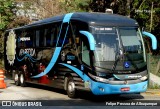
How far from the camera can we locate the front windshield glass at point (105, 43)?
1412 cm

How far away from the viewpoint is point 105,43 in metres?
14.3

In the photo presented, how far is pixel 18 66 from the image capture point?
21969 mm

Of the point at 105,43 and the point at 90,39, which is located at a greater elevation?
the point at 90,39

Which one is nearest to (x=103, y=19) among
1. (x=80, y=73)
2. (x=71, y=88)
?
(x=80, y=73)

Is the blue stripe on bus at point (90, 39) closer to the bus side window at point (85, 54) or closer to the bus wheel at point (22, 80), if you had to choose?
the bus side window at point (85, 54)

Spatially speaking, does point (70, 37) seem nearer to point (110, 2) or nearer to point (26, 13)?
point (110, 2)

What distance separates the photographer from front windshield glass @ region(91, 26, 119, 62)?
1412 centimetres

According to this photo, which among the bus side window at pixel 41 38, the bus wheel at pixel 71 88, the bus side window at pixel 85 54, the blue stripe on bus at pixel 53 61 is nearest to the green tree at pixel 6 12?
the bus side window at pixel 41 38

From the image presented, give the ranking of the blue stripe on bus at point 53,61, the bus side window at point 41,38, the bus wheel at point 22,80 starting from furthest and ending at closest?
the bus wheel at point 22,80 → the bus side window at point 41,38 → the blue stripe on bus at point 53,61

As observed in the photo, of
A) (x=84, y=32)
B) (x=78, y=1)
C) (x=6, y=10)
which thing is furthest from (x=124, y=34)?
(x=6, y=10)

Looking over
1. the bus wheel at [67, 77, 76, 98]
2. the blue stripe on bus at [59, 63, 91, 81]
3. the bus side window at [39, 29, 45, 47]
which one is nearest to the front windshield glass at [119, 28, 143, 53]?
the blue stripe on bus at [59, 63, 91, 81]

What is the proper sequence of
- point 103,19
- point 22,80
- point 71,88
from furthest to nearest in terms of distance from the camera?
point 22,80 < point 71,88 < point 103,19

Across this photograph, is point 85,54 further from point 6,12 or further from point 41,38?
point 6,12

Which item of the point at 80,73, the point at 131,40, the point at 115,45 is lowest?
the point at 80,73
